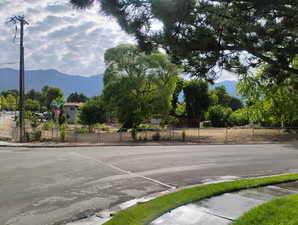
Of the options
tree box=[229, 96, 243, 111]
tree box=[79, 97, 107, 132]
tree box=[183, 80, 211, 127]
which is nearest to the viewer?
tree box=[79, 97, 107, 132]

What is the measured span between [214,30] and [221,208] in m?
3.75

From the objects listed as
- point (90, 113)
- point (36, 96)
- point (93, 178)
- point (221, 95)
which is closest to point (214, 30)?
point (93, 178)

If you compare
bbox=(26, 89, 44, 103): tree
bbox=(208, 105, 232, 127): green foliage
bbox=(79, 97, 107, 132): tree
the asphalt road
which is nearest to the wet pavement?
the asphalt road

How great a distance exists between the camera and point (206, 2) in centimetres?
559

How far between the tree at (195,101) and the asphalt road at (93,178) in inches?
1565

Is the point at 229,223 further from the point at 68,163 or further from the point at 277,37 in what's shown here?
the point at 68,163

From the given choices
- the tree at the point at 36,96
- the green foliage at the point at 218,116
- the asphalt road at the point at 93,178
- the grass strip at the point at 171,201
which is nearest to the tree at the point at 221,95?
the green foliage at the point at 218,116

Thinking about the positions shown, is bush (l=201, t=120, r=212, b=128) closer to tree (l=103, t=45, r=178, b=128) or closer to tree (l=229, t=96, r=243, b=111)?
tree (l=103, t=45, r=178, b=128)

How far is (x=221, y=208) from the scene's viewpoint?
261 inches

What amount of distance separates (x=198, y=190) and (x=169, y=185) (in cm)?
162

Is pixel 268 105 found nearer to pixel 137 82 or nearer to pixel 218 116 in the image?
pixel 137 82

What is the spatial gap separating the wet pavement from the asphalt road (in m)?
1.91

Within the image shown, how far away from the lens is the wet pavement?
19.2 feet

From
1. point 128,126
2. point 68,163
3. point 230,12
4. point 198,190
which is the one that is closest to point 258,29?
point 230,12
